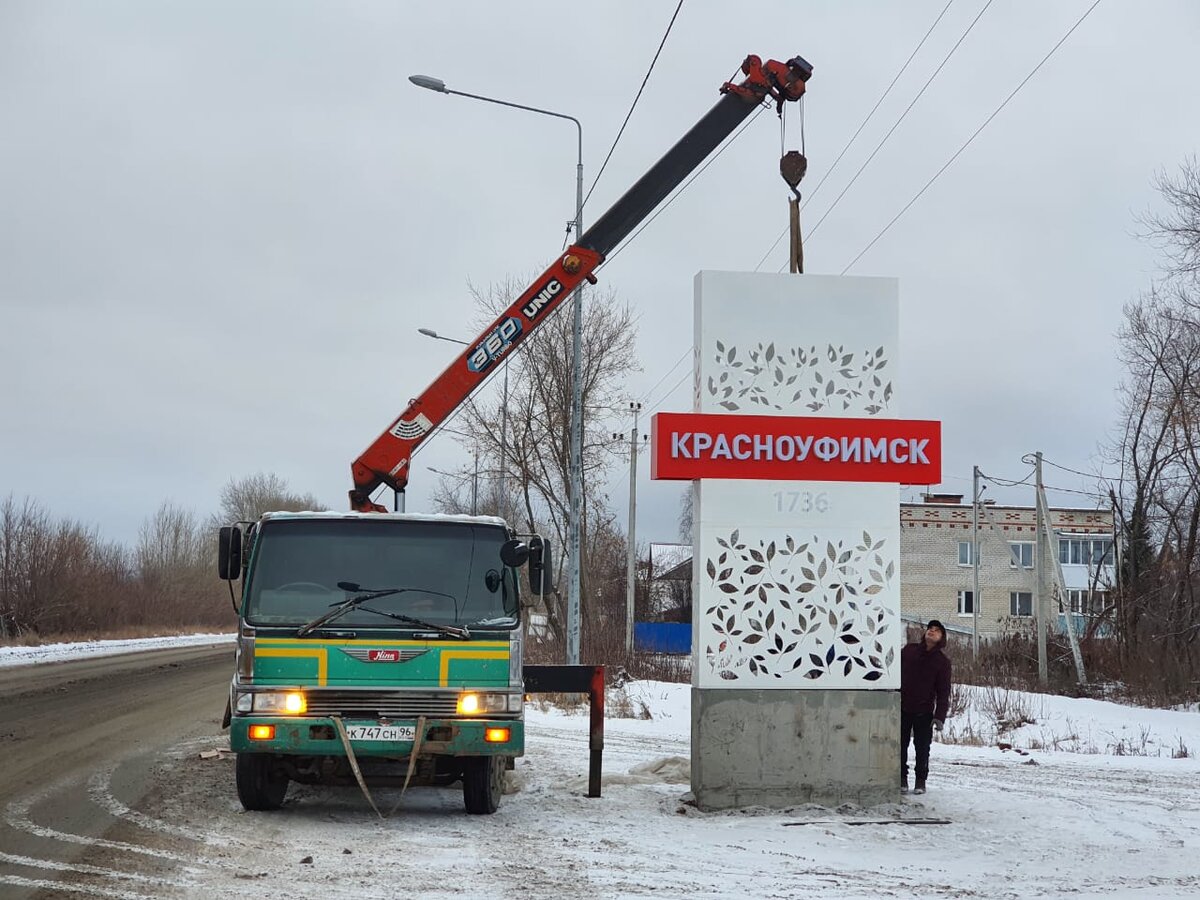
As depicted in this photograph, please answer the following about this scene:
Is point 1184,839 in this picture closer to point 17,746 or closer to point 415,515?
point 415,515

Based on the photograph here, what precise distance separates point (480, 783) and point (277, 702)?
1688 mm

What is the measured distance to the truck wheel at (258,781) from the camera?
9.75m

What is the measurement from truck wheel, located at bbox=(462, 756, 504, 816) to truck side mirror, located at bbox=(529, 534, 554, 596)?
53.1 inches

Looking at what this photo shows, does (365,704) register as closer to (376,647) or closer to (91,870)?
(376,647)

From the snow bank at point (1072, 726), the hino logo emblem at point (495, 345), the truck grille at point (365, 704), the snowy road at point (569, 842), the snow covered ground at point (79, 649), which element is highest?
the hino logo emblem at point (495, 345)

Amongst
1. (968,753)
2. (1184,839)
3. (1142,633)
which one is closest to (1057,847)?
(1184,839)

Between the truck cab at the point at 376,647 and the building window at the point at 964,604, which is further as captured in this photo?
the building window at the point at 964,604

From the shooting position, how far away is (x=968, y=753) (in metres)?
16.8

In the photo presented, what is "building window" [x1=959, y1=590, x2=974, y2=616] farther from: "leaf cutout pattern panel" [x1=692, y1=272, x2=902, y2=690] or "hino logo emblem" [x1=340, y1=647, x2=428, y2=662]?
"hino logo emblem" [x1=340, y1=647, x2=428, y2=662]

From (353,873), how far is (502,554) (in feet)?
9.74

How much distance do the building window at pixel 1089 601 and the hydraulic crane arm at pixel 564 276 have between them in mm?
21929

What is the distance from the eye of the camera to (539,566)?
10242 millimetres

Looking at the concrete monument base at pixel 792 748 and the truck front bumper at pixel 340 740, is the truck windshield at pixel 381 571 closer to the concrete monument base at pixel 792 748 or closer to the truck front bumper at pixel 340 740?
the truck front bumper at pixel 340 740

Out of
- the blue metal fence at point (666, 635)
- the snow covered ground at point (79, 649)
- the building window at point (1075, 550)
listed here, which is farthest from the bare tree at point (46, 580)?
the building window at point (1075, 550)
